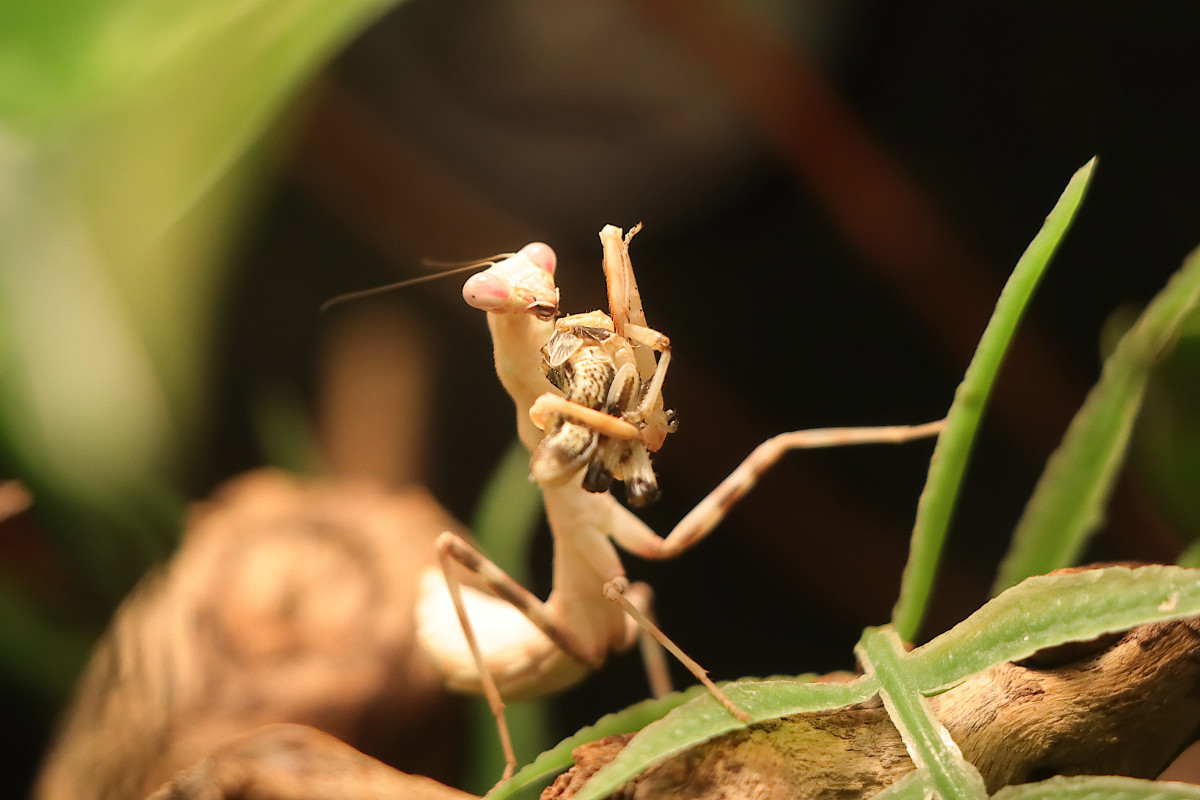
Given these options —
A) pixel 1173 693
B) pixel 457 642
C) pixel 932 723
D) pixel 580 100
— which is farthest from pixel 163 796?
pixel 580 100

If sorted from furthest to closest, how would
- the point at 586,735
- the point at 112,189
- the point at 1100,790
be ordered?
the point at 112,189, the point at 586,735, the point at 1100,790

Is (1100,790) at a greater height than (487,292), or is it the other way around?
(487,292)

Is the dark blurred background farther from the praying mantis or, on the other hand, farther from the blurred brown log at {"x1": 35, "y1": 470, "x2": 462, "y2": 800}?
the blurred brown log at {"x1": 35, "y1": 470, "x2": 462, "y2": 800}

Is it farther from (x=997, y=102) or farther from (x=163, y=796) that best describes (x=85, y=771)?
(x=997, y=102)

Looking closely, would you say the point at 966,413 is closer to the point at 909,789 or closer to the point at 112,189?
the point at 909,789

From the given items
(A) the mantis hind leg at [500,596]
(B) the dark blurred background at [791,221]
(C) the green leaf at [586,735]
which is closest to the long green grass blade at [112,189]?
(B) the dark blurred background at [791,221]

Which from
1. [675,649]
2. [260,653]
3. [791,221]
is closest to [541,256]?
[675,649]

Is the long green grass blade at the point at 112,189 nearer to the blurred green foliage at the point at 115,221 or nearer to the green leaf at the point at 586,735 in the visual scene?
the blurred green foliage at the point at 115,221
